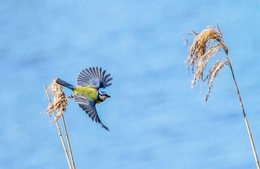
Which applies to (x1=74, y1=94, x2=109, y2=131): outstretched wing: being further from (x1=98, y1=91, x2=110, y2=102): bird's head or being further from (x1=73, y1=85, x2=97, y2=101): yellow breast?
(x1=98, y1=91, x2=110, y2=102): bird's head

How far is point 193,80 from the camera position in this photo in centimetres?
704

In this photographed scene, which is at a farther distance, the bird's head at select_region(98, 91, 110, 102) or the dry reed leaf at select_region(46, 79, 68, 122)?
the bird's head at select_region(98, 91, 110, 102)

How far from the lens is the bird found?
33.4 ft

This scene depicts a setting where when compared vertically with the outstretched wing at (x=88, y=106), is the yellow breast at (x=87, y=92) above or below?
above

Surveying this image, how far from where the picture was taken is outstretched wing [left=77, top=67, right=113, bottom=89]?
449 inches

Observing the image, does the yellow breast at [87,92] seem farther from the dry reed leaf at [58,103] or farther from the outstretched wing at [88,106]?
the dry reed leaf at [58,103]

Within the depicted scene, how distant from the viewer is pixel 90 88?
1123cm

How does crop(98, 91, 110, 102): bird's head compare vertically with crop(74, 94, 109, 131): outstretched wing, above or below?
above

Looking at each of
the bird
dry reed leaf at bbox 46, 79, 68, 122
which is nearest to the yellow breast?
the bird

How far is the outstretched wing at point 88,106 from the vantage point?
988 centimetres

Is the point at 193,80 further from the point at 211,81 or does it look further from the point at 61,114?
the point at 61,114

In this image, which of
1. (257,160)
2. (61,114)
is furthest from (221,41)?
(61,114)

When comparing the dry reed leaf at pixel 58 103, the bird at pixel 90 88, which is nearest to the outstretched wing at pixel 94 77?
the bird at pixel 90 88

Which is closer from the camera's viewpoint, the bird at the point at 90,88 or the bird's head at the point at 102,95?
the bird at the point at 90,88
